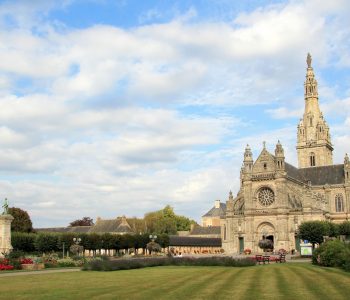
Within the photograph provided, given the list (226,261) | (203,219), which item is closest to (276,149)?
(226,261)

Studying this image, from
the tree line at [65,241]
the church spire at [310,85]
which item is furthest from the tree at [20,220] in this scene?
the church spire at [310,85]

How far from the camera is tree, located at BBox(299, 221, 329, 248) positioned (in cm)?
6462

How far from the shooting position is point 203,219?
16275 centimetres

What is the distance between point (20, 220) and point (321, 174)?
6047cm

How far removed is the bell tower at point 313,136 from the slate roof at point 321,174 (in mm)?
10013

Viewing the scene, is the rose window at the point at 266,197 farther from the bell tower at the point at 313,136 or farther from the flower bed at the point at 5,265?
the flower bed at the point at 5,265

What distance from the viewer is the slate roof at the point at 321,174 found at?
90.9 metres

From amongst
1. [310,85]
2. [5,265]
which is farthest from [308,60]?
[5,265]

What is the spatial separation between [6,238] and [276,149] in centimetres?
4896

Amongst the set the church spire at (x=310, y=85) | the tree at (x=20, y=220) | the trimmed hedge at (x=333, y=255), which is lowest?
the trimmed hedge at (x=333, y=255)

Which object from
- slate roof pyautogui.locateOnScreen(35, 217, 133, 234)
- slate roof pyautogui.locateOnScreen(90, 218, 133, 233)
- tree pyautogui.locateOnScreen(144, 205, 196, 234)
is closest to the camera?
slate roof pyautogui.locateOnScreen(90, 218, 133, 233)

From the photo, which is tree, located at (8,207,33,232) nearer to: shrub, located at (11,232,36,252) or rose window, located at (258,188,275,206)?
shrub, located at (11,232,36,252)

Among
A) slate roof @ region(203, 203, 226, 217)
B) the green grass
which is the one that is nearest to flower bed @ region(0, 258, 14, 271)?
the green grass

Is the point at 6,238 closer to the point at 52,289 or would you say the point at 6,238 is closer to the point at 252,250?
the point at 52,289
